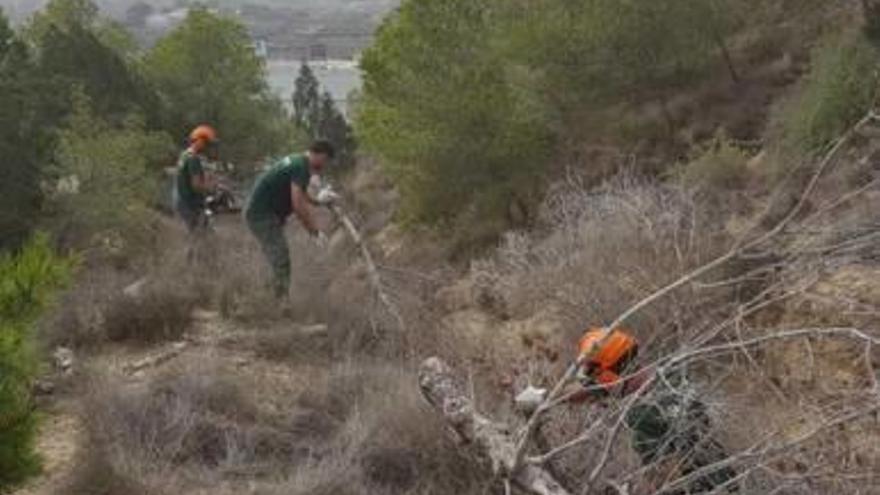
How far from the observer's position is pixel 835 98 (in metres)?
16.5

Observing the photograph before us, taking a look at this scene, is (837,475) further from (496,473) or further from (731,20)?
(731,20)

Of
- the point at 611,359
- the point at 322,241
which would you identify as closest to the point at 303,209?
the point at 322,241

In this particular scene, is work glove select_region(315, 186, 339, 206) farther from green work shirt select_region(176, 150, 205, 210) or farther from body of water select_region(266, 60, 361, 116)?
body of water select_region(266, 60, 361, 116)

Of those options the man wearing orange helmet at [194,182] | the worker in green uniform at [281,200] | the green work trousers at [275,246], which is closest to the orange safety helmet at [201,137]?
the man wearing orange helmet at [194,182]

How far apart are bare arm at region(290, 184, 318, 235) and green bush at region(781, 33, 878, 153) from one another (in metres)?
7.50

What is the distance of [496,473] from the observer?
5.56 metres

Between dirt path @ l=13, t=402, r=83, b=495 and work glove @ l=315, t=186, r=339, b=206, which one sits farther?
work glove @ l=315, t=186, r=339, b=206

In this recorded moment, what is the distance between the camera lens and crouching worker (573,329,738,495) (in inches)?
201

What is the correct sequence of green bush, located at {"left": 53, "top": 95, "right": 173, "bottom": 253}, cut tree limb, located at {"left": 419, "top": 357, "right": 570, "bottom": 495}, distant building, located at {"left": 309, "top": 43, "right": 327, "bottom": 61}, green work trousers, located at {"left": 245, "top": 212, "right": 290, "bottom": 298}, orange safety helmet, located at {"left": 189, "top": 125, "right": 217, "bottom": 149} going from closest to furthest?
cut tree limb, located at {"left": 419, "top": 357, "right": 570, "bottom": 495} < green work trousers, located at {"left": 245, "top": 212, "right": 290, "bottom": 298} < orange safety helmet, located at {"left": 189, "top": 125, "right": 217, "bottom": 149} < green bush, located at {"left": 53, "top": 95, "right": 173, "bottom": 253} < distant building, located at {"left": 309, "top": 43, "right": 327, "bottom": 61}

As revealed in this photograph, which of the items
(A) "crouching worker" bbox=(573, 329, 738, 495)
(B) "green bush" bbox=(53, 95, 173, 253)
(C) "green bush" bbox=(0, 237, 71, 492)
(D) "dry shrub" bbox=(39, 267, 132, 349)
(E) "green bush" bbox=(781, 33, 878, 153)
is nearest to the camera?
(C) "green bush" bbox=(0, 237, 71, 492)

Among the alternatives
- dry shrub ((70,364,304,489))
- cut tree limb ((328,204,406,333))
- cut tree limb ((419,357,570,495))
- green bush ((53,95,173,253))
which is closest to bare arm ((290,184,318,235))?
cut tree limb ((328,204,406,333))

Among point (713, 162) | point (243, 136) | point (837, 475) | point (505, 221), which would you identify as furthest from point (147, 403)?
point (243, 136)

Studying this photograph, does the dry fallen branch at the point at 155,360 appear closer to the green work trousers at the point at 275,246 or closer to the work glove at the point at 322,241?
the green work trousers at the point at 275,246

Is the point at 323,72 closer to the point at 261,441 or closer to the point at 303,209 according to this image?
the point at 303,209
